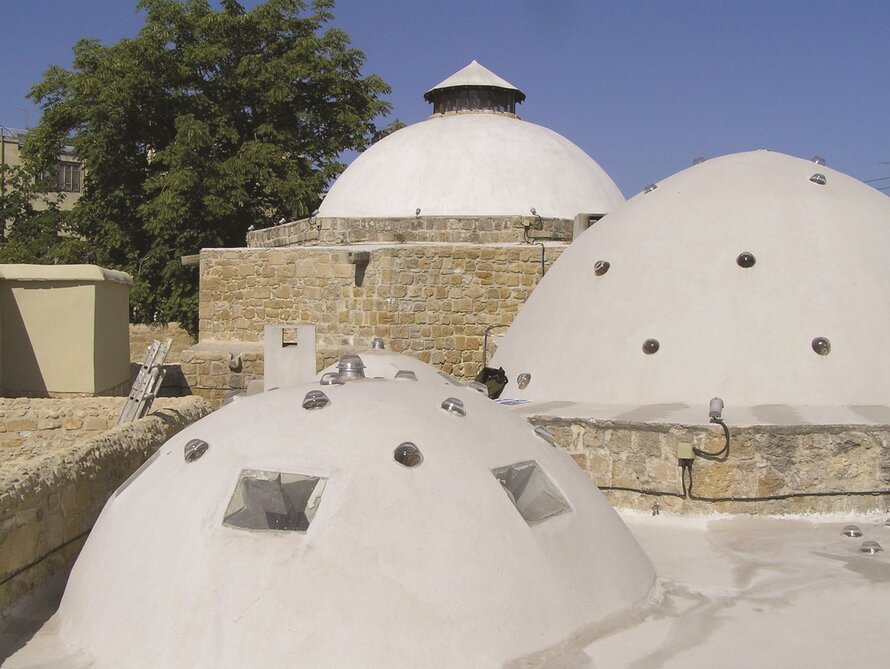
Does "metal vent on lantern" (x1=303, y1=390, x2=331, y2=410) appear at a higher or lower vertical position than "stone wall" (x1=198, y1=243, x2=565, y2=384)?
lower

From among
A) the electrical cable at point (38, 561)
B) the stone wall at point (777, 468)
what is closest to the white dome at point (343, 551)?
the electrical cable at point (38, 561)

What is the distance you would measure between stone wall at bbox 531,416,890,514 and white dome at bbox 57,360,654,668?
2457mm

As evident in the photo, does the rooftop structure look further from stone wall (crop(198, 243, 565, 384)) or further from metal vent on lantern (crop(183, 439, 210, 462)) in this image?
metal vent on lantern (crop(183, 439, 210, 462))

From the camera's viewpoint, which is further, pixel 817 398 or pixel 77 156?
pixel 77 156

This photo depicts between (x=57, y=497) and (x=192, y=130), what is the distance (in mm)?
17515

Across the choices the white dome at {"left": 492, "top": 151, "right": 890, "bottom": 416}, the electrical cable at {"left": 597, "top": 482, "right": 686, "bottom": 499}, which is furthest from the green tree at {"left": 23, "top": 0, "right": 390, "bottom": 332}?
the electrical cable at {"left": 597, "top": 482, "right": 686, "bottom": 499}

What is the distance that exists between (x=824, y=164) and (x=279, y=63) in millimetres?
15814

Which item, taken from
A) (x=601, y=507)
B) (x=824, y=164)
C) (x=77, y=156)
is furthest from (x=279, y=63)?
(x=601, y=507)

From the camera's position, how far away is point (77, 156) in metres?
22.5

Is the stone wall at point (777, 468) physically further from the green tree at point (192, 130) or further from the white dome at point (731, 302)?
the green tree at point (192, 130)

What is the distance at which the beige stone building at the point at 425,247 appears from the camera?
1409 centimetres

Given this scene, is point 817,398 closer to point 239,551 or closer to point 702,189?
point 702,189

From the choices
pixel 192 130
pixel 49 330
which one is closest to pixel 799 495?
pixel 49 330

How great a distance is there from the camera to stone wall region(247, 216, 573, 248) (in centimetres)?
1521
